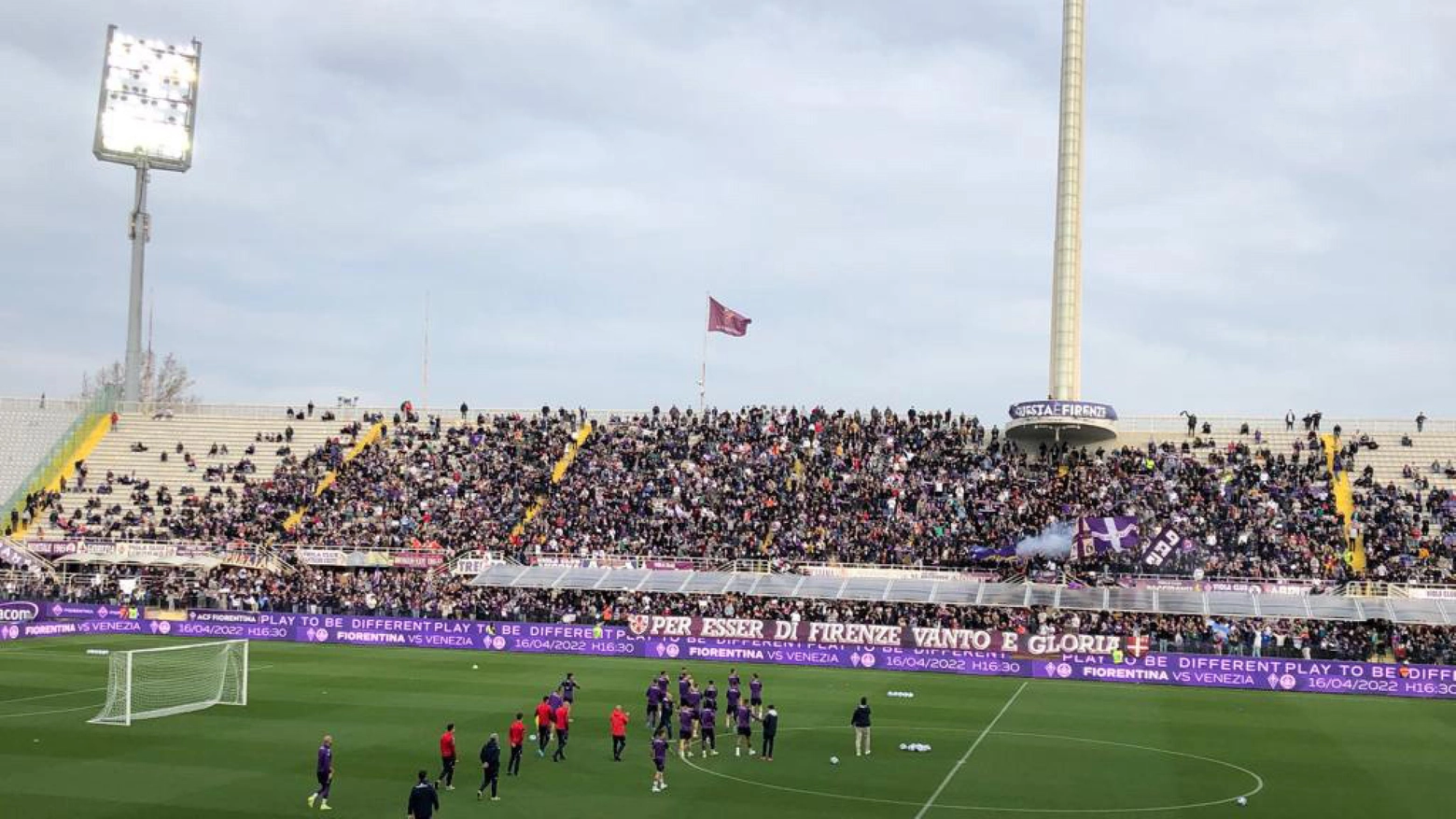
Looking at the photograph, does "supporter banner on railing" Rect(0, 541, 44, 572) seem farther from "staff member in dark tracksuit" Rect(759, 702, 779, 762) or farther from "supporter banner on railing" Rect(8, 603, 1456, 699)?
"staff member in dark tracksuit" Rect(759, 702, 779, 762)

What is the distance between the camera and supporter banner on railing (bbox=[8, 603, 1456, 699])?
52.1 metres

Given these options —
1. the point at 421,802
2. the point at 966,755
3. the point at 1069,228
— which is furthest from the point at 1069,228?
the point at 421,802

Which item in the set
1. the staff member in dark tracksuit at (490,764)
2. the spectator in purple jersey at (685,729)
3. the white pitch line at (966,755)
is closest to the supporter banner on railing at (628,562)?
the white pitch line at (966,755)

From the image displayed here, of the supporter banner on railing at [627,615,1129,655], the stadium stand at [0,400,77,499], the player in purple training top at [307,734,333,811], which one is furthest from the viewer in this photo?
the stadium stand at [0,400,77,499]

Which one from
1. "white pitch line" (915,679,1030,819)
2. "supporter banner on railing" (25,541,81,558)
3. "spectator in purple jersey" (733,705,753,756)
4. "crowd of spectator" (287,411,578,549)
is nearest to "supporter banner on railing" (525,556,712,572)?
"crowd of spectator" (287,411,578,549)

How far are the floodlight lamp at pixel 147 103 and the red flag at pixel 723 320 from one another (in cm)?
3596

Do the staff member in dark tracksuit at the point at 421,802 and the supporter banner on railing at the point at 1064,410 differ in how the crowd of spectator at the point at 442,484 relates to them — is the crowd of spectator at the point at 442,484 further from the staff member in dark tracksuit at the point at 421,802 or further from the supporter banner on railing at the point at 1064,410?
the staff member in dark tracksuit at the point at 421,802

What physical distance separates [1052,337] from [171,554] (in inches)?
2091

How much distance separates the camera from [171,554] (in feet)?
238

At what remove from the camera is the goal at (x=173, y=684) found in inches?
1565

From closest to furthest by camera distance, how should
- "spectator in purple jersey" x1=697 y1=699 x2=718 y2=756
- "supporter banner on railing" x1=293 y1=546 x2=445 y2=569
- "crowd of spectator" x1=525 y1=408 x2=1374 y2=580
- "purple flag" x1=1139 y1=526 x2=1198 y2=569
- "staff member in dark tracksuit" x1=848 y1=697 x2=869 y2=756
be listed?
"spectator in purple jersey" x1=697 y1=699 x2=718 y2=756 < "staff member in dark tracksuit" x1=848 y1=697 x2=869 y2=756 < "purple flag" x1=1139 y1=526 x2=1198 y2=569 < "crowd of spectator" x1=525 y1=408 x2=1374 y2=580 < "supporter banner on railing" x1=293 y1=546 x2=445 y2=569

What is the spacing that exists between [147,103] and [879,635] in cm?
6036

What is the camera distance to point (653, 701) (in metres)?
37.2

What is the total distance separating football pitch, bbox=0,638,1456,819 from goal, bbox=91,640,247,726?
0.97 metres
